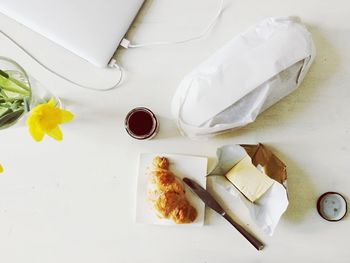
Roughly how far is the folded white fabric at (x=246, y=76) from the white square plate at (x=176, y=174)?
0.08 metres

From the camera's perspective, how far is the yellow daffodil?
0.80 meters

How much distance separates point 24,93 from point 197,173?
39cm

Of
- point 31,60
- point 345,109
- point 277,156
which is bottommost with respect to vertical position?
point 31,60

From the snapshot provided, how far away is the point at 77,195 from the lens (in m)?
1.02

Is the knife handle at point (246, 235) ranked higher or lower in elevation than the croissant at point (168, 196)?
higher

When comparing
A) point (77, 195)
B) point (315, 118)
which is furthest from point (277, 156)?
point (77, 195)

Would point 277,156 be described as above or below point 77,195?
above

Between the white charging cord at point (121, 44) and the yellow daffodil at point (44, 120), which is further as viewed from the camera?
the white charging cord at point (121, 44)

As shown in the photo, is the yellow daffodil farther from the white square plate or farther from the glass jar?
the white square plate

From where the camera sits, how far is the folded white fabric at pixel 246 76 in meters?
0.92

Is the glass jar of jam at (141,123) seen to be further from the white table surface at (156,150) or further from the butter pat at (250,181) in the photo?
the butter pat at (250,181)

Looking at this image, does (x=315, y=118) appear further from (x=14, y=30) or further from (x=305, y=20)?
(x=14, y=30)

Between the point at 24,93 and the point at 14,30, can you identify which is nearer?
the point at 24,93

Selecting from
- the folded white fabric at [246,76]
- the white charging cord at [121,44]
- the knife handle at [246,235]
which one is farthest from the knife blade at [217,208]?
the white charging cord at [121,44]
